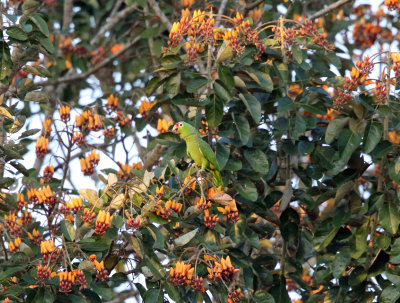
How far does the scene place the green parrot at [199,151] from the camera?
14.8ft

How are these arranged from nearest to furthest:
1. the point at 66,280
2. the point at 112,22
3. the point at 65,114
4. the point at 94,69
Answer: the point at 66,280
the point at 65,114
the point at 94,69
the point at 112,22

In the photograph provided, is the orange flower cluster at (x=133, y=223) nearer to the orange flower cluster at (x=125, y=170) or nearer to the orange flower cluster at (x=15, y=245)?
the orange flower cluster at (x=15, y=245)

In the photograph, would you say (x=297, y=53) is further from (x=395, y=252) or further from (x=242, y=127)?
(x=395, y=252)

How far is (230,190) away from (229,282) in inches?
35.3

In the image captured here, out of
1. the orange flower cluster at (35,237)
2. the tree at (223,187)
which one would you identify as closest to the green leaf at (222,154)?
the tree at (223,187)

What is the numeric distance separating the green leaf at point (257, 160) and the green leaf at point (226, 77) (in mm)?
502

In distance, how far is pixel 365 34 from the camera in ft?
24.2

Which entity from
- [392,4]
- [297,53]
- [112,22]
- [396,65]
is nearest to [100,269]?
[297,53]

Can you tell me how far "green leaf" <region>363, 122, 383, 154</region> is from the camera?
4266 mm

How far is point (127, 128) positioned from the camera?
5719 millimetres

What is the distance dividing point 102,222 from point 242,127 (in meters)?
1.32

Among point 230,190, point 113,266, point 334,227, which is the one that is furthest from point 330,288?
point 113,266

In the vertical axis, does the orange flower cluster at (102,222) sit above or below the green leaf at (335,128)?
below

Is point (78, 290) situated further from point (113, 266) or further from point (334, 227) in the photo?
point (334, 227)
